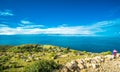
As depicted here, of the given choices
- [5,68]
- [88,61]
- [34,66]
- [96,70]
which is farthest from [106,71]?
[5,68]

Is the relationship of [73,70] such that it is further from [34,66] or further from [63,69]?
[34,66]

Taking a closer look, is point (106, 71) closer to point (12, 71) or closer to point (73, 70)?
point (73, 70)

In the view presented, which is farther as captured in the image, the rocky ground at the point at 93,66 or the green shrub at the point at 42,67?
the rocky ground at the point at 93,66

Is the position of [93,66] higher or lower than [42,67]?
lower

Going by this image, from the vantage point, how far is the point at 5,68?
24.9 meters

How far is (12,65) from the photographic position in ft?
85.3

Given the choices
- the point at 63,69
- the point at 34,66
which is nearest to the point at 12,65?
the point at 34,66

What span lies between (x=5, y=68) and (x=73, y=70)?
30.4 ft

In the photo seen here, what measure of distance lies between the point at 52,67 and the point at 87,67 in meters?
3.97

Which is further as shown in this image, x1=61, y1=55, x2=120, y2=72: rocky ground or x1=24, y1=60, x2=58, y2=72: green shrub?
x1=61, y1=55, x2=120, y2=72: rocky ground

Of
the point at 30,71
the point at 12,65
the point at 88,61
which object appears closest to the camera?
the point at 30,71

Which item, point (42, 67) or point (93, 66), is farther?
point (93, 66)

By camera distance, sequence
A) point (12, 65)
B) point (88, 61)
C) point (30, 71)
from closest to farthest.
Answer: point (30, 71) → point (88, 61) → point (12, 65)

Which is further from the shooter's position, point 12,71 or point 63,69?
point 12,71
